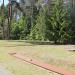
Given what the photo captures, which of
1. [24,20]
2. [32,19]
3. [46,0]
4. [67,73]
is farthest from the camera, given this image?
[24,20]

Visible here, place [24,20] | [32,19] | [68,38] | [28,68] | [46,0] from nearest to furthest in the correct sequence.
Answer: [28,68], [68,38], [46,0], [32,19], [24,20]

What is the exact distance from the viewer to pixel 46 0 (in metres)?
41.6

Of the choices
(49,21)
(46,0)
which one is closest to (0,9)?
(46,0)

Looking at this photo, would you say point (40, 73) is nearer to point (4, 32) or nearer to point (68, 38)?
point (68, 38)

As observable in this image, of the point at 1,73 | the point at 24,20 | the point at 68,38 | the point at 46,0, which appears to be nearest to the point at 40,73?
the point at 1,73

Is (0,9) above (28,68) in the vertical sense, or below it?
above

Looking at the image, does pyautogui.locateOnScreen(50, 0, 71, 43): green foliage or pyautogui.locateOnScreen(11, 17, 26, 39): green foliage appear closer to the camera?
pyautogui.locateOnScreen(50, 0, 71, 43): green foliage

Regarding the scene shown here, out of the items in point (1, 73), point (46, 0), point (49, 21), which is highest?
point (46, 0)

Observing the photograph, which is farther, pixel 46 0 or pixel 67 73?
pixel 46 0

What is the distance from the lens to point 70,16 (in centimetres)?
3419

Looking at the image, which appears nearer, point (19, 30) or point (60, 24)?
point (60, 24)

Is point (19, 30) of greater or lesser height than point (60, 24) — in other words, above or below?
below

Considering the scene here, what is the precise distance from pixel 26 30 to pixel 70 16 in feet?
68.3

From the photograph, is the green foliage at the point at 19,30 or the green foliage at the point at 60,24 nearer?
the green foliage at the point at 60,24
